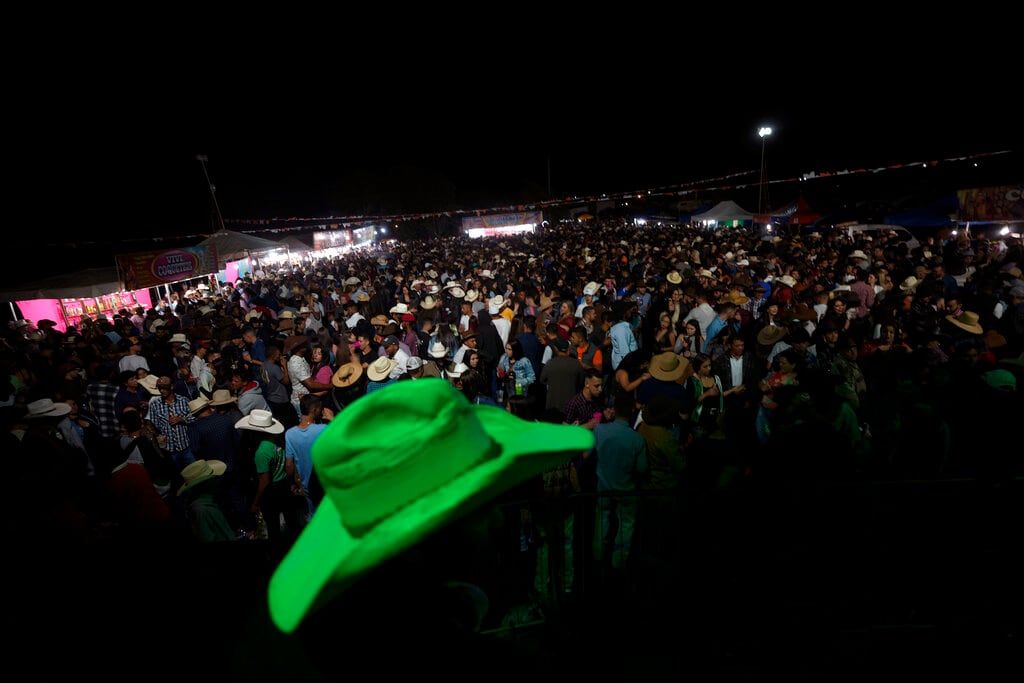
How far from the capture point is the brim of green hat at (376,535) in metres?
0.98

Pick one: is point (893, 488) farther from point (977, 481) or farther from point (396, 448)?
point (396, 448)

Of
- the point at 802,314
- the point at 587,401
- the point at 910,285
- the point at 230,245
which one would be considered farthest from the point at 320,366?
the point at 230,245

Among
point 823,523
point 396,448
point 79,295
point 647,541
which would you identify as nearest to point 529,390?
point 647,541

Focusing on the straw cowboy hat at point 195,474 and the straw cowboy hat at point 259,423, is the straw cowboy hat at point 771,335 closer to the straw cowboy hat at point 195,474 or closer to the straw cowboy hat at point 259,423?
the straw cowboy hat at point 259,423

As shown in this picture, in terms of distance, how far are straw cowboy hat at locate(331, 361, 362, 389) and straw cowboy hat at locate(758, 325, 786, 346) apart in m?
5.49

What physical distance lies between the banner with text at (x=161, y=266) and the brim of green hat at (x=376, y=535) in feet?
51.3

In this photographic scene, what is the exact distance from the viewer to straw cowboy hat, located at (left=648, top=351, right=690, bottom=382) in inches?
194

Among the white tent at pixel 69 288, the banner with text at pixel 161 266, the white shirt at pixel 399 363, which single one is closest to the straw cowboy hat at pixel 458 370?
the white shirt at pixel 399 363

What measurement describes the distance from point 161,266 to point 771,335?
1635cm

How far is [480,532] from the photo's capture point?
2.98 metres

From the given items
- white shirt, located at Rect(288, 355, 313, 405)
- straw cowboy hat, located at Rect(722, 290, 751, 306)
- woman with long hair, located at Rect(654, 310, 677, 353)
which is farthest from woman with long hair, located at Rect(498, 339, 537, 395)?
straw cowboy hat, located at Rect(722, 290, 751, 306)

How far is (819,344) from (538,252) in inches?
716

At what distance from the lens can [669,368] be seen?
16.4 ft

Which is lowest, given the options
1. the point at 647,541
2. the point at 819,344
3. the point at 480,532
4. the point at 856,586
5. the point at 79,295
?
the point at 856,586
